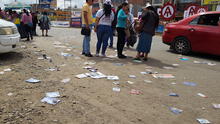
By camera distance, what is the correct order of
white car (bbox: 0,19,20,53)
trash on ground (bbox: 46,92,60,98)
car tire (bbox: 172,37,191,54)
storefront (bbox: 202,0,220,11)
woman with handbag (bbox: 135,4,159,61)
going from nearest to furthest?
trash on ground (bbox: 46,92,60,98)
white car (bbox: 0,19,20,53)
woman with handbag (bbox: 135,4,159,61)
car tire (bbox: 172,37,191,54)
storefront (bbox: 202,0,220,11)

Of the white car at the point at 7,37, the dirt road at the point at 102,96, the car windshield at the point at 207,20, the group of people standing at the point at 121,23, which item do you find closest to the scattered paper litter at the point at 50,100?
the dirt road at the point at 102,96

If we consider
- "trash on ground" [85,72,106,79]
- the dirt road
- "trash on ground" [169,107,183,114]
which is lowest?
"trash on ground" [169,107,183,114]

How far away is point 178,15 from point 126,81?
27.6m

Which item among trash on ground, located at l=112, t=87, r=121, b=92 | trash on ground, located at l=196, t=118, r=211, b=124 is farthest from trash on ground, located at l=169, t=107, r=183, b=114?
trash on ground, located at l=112, t=87, r=121, b=92

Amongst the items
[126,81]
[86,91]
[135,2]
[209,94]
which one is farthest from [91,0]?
[135,2]

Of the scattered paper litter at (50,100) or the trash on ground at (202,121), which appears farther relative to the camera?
the scattered paper litter at (50,100)

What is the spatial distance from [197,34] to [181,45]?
2.50 feet

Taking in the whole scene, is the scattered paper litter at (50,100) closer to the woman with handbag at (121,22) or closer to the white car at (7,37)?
the white car at (7,37)

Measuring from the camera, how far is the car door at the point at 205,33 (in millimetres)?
6542

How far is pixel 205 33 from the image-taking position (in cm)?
670

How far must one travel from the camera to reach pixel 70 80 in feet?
13.4

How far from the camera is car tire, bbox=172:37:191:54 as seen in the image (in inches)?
290

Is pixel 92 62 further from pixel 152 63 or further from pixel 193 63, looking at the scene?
pixel 193 63

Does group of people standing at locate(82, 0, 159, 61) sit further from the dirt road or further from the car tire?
the car tire
